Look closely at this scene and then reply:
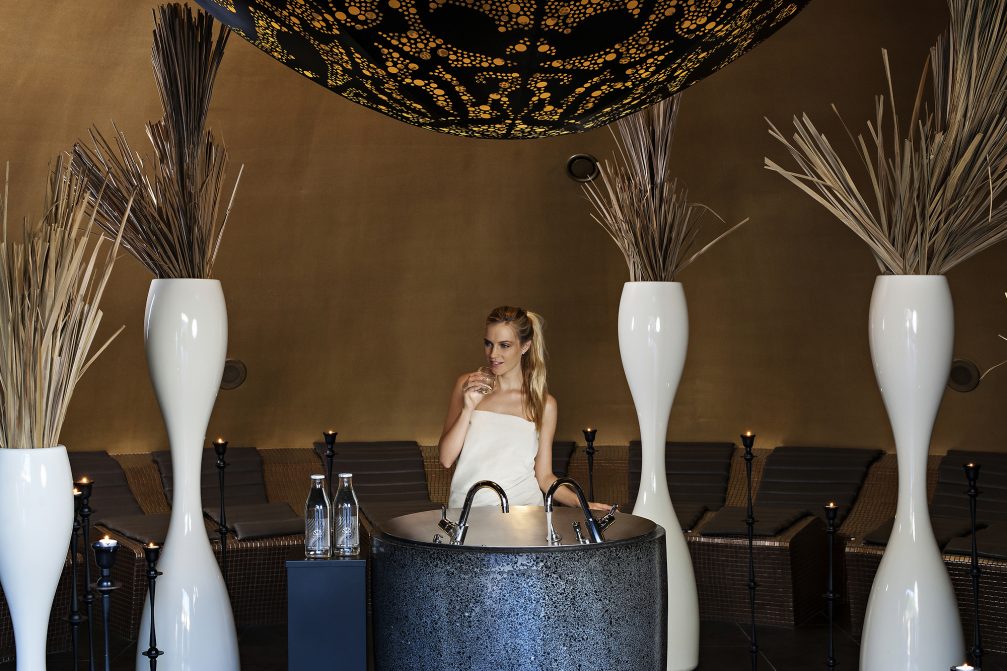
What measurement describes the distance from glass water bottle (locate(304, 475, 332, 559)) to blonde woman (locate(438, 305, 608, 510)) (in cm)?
61

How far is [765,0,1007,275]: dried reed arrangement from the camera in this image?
309 centimetres

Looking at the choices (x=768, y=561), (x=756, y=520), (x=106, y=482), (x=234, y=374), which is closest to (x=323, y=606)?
(x=756, y=520)

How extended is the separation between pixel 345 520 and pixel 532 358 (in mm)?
1005

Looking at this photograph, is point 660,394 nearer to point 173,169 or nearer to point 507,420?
point 507,420

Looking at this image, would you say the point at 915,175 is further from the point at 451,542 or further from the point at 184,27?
the point at 184,27

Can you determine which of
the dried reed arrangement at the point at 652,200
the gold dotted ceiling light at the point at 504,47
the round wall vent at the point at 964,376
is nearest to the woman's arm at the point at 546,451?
the dried reed arrangement at the point at 652,200

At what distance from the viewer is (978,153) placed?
3152 mm

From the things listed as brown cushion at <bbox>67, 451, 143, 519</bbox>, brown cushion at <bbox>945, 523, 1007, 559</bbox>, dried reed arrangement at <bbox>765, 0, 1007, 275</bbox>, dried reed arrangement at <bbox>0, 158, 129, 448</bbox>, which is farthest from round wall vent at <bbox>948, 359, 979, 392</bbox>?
Answer: dried reed arrangement at <bbox>0, 158, 129, 448</bbox>

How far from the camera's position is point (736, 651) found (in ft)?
15.0

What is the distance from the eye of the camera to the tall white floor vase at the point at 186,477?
11.1 feet

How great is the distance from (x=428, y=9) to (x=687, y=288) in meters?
5.48

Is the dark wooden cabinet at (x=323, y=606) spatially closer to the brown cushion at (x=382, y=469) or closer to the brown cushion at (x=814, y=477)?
the brown cushion at (x=382, y=469)

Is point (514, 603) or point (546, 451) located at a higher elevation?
point (546, 451)

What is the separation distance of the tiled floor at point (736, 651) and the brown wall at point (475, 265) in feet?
5.15
